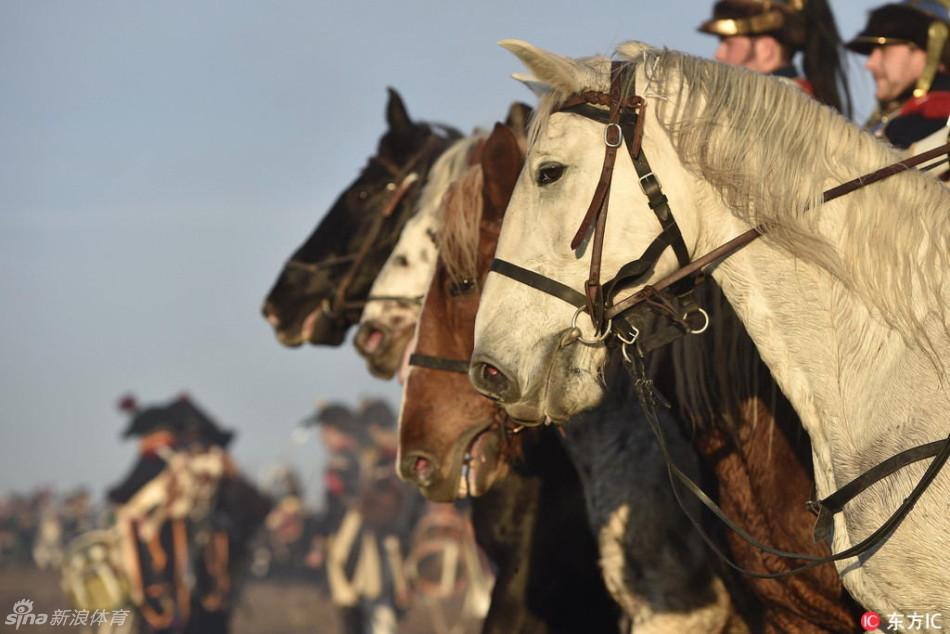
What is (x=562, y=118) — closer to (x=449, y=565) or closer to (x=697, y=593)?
(x=697, y=593)

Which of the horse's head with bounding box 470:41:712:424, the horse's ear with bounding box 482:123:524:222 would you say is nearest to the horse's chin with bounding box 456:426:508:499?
the horse's ear with bounding box 482:123:524:222

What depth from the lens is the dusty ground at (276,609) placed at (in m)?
18.7

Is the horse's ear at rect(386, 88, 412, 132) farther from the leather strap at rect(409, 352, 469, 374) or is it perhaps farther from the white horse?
the white horse

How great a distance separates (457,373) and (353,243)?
2408 millimetres

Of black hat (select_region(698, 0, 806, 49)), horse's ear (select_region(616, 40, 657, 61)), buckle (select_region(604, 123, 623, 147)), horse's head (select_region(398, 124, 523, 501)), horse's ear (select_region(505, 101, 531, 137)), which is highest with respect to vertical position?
black hat (select_region(698, 0, 806, 49))

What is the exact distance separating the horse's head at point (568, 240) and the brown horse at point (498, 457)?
56.3 inches

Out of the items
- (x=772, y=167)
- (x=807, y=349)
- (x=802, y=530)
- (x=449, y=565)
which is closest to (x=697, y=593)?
(x=802, y=530)

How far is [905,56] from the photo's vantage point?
587cm

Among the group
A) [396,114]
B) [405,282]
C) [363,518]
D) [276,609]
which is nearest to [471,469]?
[405,282]

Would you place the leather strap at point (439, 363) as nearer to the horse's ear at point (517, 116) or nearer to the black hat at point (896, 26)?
the horse's ear at point (517, 116)

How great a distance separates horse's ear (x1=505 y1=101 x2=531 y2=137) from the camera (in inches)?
226

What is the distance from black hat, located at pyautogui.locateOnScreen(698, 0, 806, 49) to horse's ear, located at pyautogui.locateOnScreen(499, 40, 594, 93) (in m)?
3.44

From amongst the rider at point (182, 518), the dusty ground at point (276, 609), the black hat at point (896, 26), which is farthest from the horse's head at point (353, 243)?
the dusty ground at point (276, 609)

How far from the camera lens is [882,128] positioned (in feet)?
18.2
